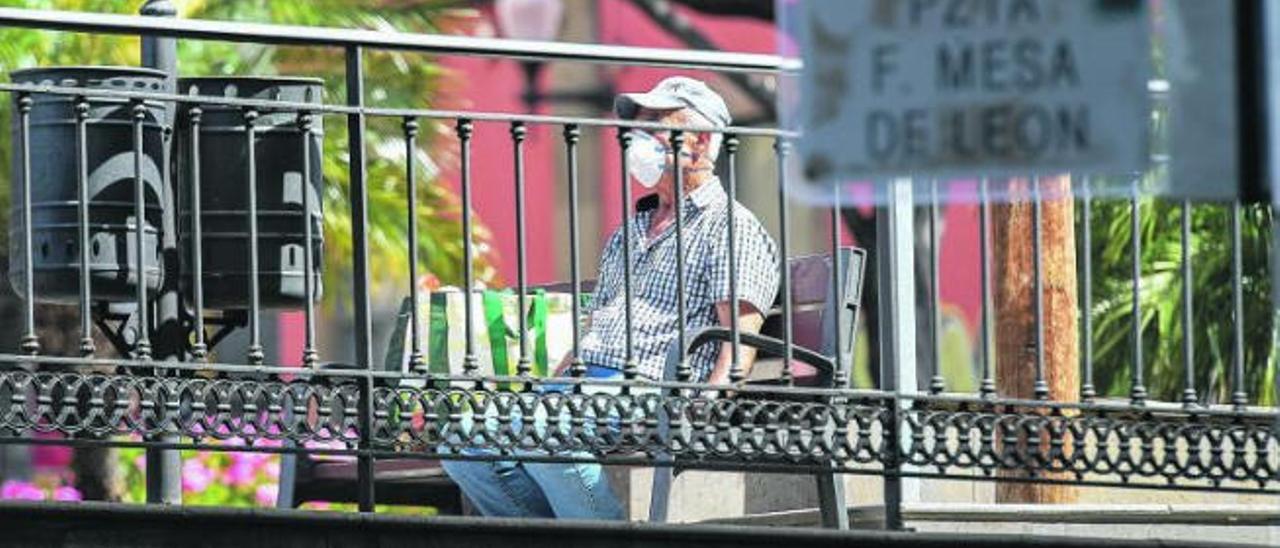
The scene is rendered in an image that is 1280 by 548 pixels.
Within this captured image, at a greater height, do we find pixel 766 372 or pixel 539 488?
pixel 766 372

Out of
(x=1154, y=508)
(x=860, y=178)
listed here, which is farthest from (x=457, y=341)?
(x=860, y=178)

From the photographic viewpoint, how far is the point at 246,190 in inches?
321

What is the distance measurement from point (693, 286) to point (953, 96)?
4.95 meters

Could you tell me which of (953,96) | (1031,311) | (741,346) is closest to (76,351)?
(1031,311)

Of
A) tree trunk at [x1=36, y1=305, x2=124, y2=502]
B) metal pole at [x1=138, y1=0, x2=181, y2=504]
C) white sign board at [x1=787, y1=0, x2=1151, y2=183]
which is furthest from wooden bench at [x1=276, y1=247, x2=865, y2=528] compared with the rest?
tree trunk at [x1=36, y1=305, x2=124, y2=502]

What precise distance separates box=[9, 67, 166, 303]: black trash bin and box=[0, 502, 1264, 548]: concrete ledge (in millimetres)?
625

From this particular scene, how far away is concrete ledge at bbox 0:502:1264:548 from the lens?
7.61 meters

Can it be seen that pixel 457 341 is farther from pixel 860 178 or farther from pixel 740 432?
pixel 860 178

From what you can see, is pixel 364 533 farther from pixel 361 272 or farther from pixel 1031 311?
pixel 1031 311

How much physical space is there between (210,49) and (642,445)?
1291 cm

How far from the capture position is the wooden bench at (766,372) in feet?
27.2

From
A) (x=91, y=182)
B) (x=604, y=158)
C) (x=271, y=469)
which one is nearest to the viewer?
(x=91, y=182)

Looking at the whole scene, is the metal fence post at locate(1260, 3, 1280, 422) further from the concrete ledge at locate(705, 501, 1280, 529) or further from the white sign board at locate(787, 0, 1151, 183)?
the concrete ledge at locate(705, 501, 1280, 529)

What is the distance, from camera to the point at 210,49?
20.6 m
